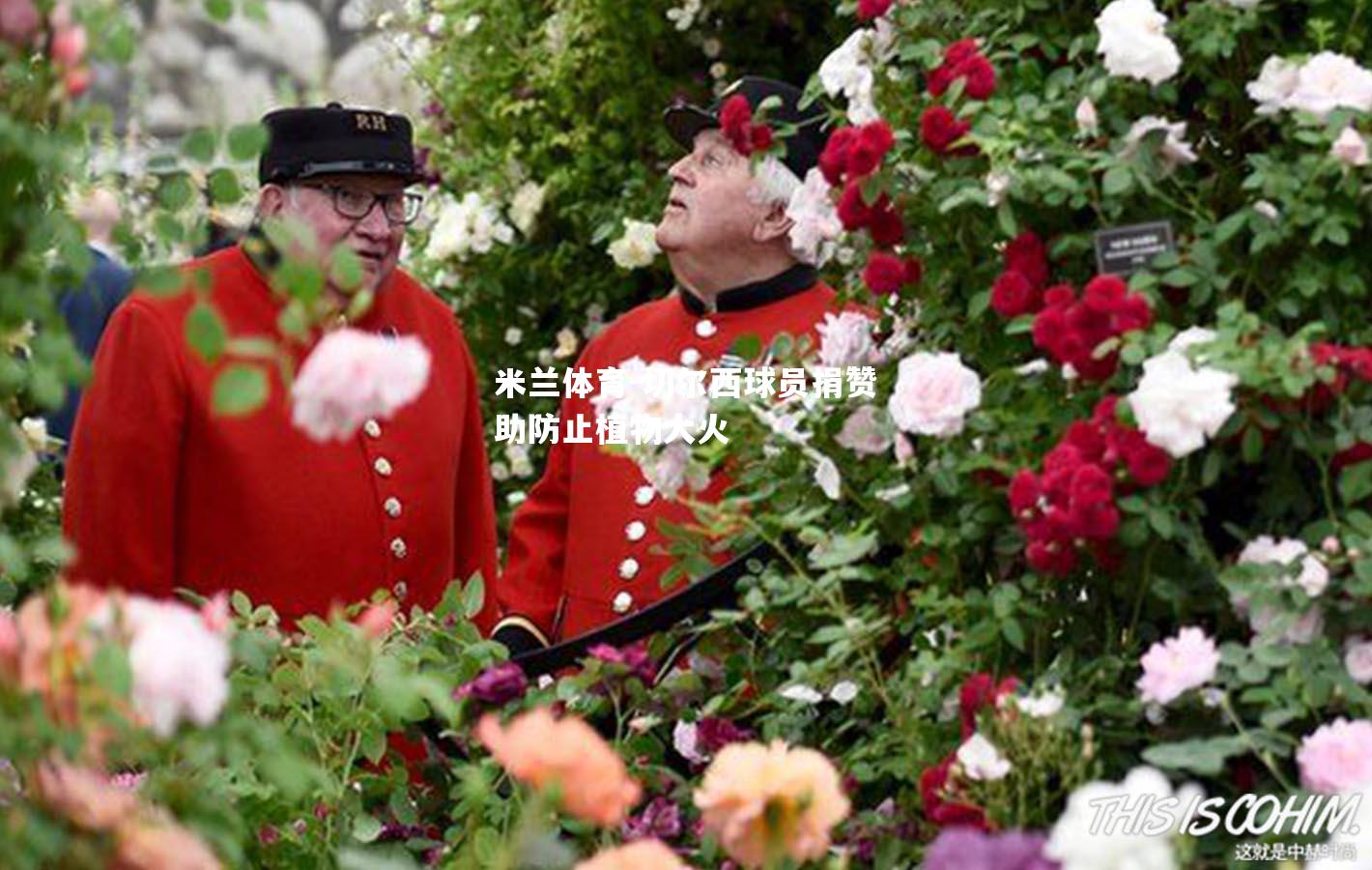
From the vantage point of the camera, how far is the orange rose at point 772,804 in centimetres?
197

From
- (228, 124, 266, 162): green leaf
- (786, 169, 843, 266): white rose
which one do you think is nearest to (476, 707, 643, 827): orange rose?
(228, 124, 266, 162): green leaf

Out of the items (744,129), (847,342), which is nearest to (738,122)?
(744,129)

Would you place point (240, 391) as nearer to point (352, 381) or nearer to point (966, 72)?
point (352, 381)

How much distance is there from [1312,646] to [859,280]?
851mm

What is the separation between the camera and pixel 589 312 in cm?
504

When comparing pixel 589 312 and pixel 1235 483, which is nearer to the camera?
pixel 1235 483

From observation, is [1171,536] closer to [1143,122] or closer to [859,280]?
[1143,122]

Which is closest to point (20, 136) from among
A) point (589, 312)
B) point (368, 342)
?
point (368, 342)

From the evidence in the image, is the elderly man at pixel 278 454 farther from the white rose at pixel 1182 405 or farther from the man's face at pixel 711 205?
the white rose at pixel 1182 405

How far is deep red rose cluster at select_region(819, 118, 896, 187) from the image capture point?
268 centimetres

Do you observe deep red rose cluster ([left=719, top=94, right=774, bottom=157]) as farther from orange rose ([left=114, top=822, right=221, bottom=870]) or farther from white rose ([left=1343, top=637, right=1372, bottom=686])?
orange rose ([left=114, top=822, right=221, bottom=870])

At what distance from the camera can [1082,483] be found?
233cm

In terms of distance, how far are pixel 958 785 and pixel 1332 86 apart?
2.36 feet

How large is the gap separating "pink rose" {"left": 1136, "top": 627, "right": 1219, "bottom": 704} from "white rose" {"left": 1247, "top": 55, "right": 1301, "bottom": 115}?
520mm
